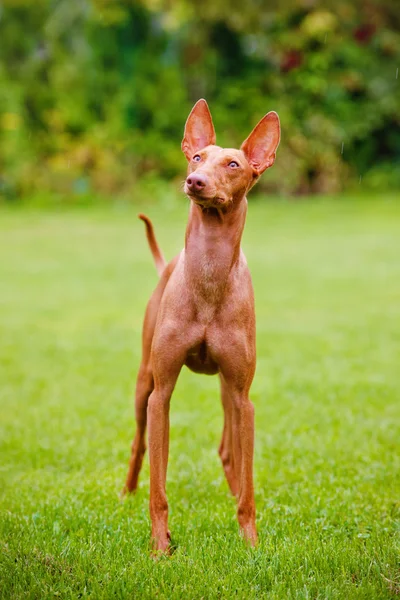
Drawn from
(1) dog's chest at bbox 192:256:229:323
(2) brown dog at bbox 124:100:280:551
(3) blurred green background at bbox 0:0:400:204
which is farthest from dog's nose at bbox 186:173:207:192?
(3) blurred green background at bbox 0:0:400:204

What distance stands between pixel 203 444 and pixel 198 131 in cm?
259

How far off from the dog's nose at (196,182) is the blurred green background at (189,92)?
17483mm

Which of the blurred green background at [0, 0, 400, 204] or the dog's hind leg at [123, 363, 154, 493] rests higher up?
the blurred green background at [0, 0, 400, 204]

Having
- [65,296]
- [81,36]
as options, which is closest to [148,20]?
[81,36]

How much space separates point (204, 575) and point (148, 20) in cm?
1966

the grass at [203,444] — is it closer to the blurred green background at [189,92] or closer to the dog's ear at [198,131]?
the dog's ear at [198,131]

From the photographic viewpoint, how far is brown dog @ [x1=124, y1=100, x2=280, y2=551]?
334cm

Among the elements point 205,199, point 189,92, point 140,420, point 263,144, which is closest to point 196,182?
point 205,199

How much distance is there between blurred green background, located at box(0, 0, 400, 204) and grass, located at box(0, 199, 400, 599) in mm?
7706

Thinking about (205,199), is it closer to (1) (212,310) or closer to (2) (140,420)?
(1) (212,310)

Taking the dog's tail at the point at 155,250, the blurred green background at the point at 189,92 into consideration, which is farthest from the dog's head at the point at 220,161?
the blurred green background at the point at 189,92

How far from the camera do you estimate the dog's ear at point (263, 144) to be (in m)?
3.42

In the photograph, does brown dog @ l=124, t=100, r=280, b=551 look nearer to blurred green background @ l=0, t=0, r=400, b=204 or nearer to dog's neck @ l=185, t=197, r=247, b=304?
dog's neck @ l=185, t=197, r=247, b=304

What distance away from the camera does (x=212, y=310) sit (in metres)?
3.37
